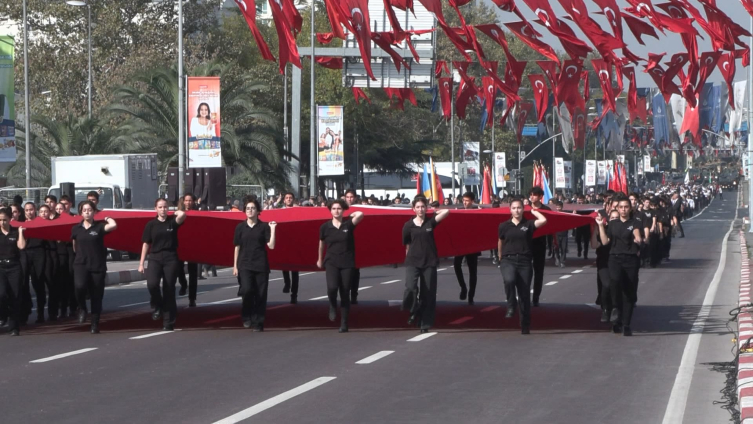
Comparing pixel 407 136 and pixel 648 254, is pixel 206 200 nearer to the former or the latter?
pixel 648 254

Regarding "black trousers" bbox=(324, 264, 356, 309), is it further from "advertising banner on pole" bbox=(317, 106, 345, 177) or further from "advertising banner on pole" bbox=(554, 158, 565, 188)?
"advertising banner on pole" bbox=(554, 158, 565, 188)

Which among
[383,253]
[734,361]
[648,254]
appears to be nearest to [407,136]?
[648,254]

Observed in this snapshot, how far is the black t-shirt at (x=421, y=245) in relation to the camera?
1516cm

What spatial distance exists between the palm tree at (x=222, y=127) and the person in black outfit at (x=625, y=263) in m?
28.1

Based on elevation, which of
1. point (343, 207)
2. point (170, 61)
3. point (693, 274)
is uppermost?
point (170, 61)

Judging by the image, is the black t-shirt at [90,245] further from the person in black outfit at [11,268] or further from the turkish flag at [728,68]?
the turkish flag at [728,68]

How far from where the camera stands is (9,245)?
15672 mm

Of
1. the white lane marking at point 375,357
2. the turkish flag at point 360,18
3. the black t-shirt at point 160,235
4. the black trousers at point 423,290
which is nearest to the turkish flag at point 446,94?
the turkish flag at point 360,18

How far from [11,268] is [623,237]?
26.0 ft

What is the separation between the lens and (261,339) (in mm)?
14930

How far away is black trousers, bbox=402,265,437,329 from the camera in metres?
15.2

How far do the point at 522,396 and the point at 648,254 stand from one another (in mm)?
21261

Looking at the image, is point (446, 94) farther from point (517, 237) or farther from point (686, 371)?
point (686, 371)

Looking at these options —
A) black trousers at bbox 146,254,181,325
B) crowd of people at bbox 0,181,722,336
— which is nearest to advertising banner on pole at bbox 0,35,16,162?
crowd of people at bbox 0,181,722,336
